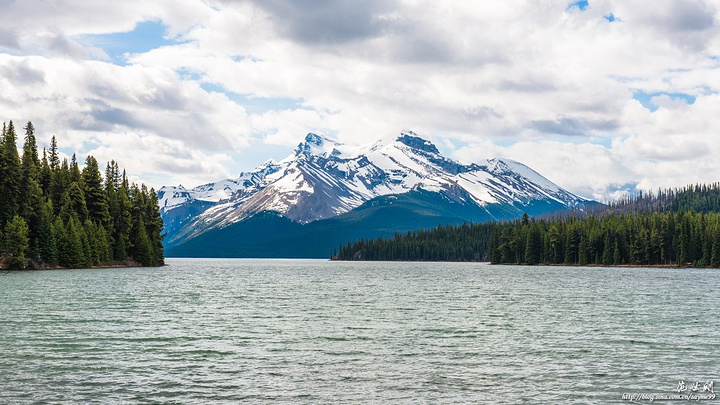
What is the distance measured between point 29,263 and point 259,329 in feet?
334

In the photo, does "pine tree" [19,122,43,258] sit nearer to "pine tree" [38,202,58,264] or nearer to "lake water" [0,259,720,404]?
"pine tree" [38,202,58,264]

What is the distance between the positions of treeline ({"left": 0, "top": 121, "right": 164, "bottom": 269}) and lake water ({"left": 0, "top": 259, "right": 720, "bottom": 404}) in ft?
189

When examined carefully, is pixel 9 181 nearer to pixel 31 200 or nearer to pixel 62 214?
pixel 31 200

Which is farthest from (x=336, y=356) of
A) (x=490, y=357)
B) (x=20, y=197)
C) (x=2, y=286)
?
(x=20, y=197)

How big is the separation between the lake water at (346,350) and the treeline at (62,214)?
189ft

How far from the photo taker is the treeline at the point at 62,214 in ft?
439

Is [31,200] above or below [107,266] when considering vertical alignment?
above

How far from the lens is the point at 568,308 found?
252 feet

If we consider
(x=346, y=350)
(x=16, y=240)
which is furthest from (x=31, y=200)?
(x=346, y=350)

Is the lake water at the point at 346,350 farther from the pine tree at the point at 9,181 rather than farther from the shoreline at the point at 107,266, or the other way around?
the shoreline at the point at 107,266

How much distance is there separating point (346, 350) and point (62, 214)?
124 metres

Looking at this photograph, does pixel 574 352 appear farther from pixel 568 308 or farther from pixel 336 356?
pixel 568 308

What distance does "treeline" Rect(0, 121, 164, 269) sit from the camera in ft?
439

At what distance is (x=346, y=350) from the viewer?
4481cm
